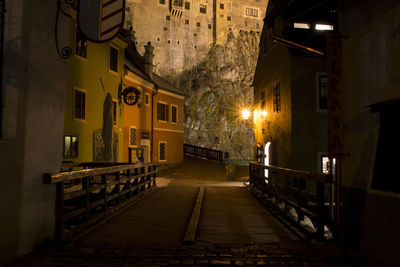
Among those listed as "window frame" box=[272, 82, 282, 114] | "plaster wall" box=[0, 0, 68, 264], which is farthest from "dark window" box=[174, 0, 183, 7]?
"plaster wall" box=[0, 0, 68, 264]

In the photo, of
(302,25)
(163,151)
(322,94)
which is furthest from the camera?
(163,151)

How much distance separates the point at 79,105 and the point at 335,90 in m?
14.2

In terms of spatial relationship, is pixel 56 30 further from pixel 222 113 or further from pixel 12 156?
pixel 222 113

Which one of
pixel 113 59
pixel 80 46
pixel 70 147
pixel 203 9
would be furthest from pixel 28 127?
pixel 203 9

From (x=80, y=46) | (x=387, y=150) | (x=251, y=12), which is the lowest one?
(x=387, y=150)

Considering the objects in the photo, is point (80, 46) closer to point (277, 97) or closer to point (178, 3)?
point (277, 97)

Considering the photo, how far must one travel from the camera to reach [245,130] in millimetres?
68312

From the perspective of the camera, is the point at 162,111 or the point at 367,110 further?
the point at 162,111

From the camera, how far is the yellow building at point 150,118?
25225 millimetres

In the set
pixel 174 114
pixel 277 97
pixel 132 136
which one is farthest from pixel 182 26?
pixel 277 97

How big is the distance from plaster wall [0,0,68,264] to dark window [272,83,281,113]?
12.5m

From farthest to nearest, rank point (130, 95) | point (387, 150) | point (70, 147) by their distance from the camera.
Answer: point (130, 95) < point (70, 147) < point (387, 150)

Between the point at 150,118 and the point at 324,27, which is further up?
the point at 324,27

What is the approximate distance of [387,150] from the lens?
16.6 feet
